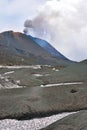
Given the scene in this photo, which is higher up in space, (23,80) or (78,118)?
(78,118)

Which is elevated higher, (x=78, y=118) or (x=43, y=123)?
(x=78, y=118)

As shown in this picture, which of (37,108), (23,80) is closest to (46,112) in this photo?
(37,108)

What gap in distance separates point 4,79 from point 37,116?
17.2 m

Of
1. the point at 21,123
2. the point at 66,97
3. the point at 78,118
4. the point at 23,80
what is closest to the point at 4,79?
the point at 23,80

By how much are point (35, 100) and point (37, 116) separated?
154 cm

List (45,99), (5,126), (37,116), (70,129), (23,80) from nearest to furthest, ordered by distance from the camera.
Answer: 1. (70,129)
2. (5,126)
3. (37,116)
4. (45,99)
5. (23,80)

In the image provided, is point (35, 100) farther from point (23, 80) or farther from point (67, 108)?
point (23, 80)

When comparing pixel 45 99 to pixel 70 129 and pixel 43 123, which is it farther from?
pixel 70 129

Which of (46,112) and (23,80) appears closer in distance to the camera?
(46,112)

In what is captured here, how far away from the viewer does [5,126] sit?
888 inches

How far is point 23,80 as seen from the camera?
1626 inches

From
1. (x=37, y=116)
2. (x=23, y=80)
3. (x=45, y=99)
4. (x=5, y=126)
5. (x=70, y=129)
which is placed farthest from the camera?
(x=23, y=80)

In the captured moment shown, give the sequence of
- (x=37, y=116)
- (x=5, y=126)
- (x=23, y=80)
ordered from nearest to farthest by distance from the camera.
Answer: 1. (x=5, y=126)
2. (x=37, y=116)
3. (x=23, y=80)

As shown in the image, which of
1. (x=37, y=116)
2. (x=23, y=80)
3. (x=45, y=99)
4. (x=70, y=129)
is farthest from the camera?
(x=23, y=80)
